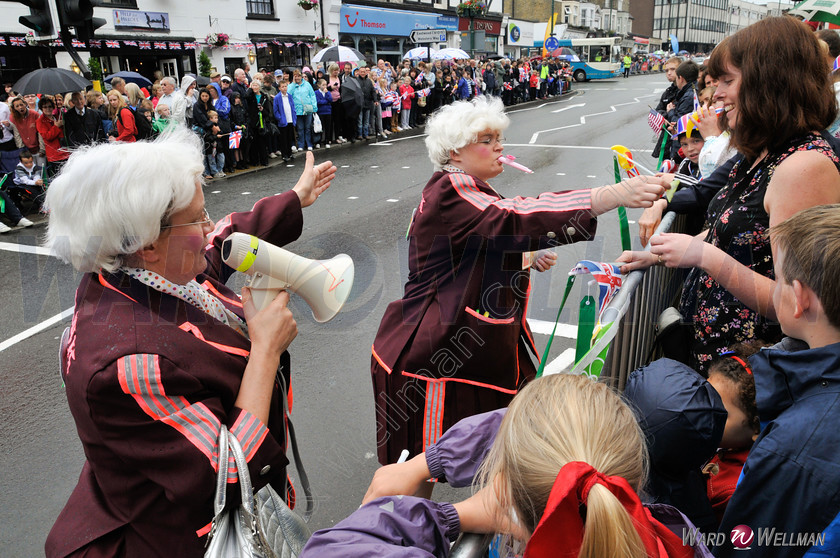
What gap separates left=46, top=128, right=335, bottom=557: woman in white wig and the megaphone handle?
61 mm

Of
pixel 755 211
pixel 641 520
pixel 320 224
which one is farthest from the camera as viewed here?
pixel 320 224

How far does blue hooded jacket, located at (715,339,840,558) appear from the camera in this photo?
1307 millimetres

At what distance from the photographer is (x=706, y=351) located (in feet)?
7.42

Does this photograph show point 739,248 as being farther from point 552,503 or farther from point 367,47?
point 367,47

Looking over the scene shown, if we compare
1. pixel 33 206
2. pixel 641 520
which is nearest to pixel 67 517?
pixel 641 520

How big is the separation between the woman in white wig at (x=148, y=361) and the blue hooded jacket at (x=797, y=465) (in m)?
1.19

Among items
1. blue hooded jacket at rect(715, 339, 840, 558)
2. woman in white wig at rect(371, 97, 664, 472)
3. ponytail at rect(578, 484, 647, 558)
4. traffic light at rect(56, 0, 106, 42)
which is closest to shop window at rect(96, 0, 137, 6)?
traffic light at rect(56, 0, 106, 42)

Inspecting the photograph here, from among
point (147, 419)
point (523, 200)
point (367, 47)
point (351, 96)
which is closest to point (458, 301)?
point (523, 200)

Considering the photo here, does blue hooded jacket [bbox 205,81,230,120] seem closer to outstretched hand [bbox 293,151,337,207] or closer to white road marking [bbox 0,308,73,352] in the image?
white road marking [bbox 0,308,73,352]

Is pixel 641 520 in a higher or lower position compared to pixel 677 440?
higher

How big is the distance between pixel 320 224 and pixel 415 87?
12.2m

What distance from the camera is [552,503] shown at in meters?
Result: 1.06

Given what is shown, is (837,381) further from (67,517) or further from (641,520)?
(67,517)

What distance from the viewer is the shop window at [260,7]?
24.5 m
